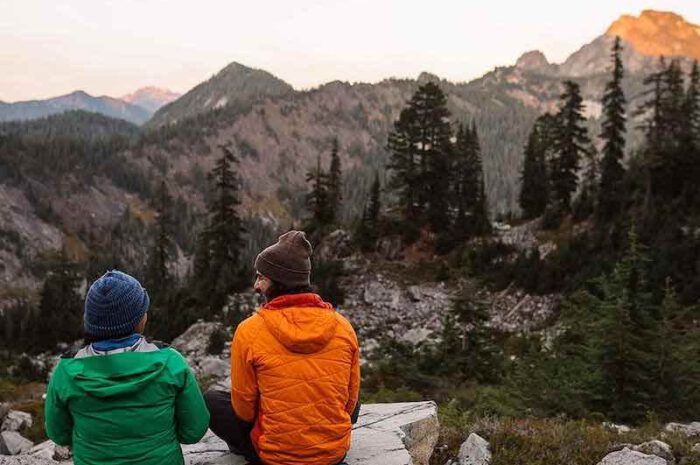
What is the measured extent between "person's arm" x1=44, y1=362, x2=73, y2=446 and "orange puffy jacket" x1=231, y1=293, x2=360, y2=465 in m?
1.09

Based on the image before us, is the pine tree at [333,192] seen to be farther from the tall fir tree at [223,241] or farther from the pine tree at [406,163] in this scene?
the tall fir tree at [223,241]

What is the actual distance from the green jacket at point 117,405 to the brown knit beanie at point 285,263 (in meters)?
0.86

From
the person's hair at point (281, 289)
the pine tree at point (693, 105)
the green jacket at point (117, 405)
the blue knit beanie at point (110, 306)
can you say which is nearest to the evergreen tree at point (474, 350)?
the person's hair at point (281, 289)

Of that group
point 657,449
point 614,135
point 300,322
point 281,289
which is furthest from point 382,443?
point 614,135

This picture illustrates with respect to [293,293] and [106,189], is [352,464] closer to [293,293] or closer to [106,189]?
[293,293]

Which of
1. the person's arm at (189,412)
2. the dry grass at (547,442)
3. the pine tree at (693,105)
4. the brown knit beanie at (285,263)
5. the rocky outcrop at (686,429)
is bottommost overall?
the rocky outcrop at (686,429)

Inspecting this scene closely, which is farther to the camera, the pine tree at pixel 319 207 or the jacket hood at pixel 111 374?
the pine tree at pixel 319 207

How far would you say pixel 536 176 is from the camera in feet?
146

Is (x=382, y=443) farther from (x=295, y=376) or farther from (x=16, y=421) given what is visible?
(x=16, y=421)

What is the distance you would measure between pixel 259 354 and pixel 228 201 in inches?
1205

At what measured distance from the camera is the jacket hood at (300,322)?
12.0ft

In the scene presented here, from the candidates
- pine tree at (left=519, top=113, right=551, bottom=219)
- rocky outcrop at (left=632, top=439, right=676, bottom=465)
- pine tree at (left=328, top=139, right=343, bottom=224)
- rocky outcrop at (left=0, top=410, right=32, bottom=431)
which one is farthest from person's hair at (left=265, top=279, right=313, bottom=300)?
Answer: pine tree at (left=519, top=113, right=551, bottom=219)

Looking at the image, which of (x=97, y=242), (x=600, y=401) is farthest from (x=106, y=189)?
(x=600, y=401)

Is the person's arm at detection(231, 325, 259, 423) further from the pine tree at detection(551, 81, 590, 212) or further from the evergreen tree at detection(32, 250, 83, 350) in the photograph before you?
the pine tree at detection(551, 81, 590, 212)
